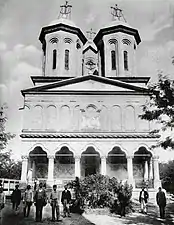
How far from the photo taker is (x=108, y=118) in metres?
8.33

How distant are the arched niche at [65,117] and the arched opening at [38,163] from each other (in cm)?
126

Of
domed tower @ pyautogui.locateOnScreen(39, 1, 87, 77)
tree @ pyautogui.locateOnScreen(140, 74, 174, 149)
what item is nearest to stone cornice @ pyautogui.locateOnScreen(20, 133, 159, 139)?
tree @ pyautogui.locateOnScreen(140, 74, 174, 149)

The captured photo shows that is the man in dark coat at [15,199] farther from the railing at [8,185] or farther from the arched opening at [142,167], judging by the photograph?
the arched opening at [142,167]

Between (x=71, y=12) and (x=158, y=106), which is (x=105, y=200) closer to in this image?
(x=158, y=106)

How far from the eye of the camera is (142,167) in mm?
8797

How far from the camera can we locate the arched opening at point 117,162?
7.60 meters

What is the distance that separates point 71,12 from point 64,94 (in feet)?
14.2

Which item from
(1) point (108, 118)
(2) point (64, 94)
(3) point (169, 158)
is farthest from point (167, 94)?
(2) point (64, 94)

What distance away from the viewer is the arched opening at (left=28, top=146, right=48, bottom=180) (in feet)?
25.3

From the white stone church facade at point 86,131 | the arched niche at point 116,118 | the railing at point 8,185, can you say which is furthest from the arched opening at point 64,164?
the railing at point 8,185

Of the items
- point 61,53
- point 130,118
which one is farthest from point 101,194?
point 61,53

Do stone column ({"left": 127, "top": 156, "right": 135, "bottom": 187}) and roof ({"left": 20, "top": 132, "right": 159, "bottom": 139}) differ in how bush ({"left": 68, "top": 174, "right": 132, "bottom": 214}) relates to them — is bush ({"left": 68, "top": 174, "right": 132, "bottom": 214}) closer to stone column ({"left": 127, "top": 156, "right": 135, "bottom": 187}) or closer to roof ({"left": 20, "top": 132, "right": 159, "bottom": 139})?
stone column ({"left": 127, "top": 156, "right": 135, "bottom": 187})

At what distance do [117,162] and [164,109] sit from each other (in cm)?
437

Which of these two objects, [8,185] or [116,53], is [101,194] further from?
[116,53]
